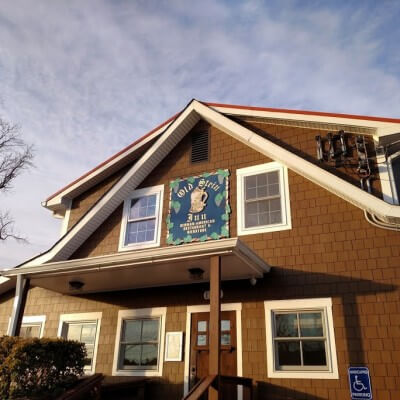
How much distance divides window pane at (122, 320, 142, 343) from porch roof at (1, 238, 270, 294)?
0.80 metres

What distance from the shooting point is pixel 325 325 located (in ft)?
23.6

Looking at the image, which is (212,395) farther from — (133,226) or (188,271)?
(133,226)

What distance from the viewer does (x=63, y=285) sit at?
9.46 m

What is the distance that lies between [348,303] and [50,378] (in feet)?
16.8

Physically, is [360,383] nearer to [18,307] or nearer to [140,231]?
[140,231]

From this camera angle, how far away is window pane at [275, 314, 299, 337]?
24.5 ft

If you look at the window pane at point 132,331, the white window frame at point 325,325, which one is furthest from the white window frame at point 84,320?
the white window frame at point 325,325

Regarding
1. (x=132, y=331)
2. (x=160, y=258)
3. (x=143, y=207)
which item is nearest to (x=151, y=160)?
(x=143, y=207)

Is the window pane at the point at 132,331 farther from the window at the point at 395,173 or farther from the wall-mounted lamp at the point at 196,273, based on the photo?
the window at the point at 395,173

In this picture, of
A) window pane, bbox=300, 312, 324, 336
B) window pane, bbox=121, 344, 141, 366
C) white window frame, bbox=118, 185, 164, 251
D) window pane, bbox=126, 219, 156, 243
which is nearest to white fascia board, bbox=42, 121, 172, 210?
white window frame, bbox=118, 185, 164, 251

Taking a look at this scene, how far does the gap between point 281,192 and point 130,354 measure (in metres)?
4.79

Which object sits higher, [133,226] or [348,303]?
[133,226]

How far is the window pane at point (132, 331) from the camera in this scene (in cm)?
901

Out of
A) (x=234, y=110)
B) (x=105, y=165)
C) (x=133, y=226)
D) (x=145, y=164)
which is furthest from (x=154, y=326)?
(x=234, y=110)
